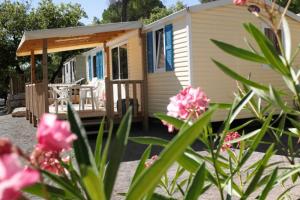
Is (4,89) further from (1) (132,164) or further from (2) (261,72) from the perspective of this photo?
(1) (132,164)

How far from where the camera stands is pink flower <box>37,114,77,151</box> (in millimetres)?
717

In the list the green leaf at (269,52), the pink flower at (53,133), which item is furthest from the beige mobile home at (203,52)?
the pink flower at (53,133)

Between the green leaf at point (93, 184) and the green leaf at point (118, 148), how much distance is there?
4.5 inches

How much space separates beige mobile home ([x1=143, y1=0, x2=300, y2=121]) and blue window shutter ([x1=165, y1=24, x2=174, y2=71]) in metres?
0.08

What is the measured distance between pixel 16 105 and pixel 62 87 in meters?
11.5

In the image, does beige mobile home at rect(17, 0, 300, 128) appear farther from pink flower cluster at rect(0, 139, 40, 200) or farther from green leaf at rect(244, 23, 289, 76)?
pink flower cluster at rect(0, 139, 40, 200)

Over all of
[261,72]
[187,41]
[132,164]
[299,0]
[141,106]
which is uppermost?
[299,0]

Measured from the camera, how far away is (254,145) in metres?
1.53

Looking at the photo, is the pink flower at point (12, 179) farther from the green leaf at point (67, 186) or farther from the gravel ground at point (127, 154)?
the gravel ground at point (127, 154)

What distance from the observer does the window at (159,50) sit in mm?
11216

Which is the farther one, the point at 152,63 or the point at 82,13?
the point at 82,13

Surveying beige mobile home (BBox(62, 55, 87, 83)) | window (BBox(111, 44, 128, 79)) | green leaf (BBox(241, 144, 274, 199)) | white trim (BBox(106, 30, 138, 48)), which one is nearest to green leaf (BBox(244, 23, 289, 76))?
green leaf (BBox(241, 144, 274, 199))

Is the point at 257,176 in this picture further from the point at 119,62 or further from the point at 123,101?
the point at 119,62

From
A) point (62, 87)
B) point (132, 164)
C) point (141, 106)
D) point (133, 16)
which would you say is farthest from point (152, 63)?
point (133, 16)
